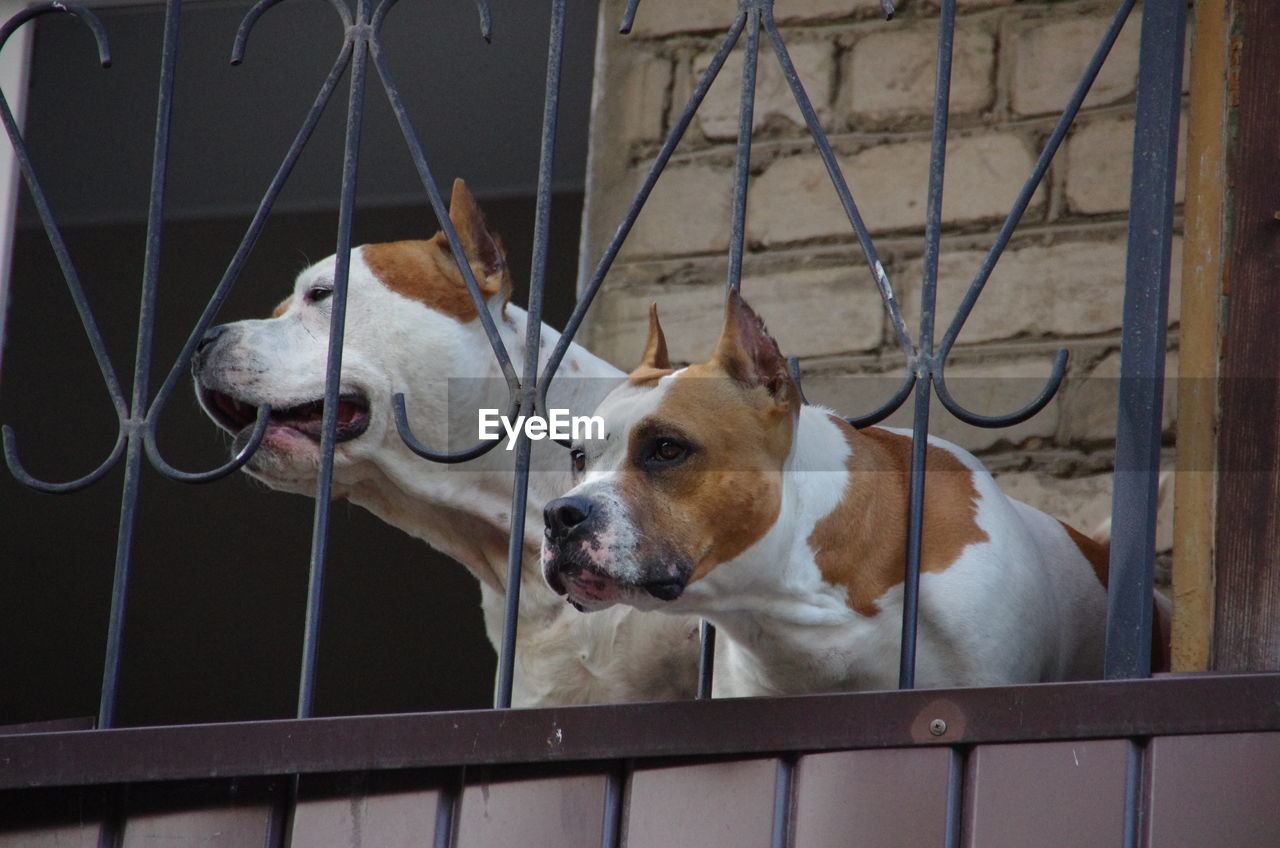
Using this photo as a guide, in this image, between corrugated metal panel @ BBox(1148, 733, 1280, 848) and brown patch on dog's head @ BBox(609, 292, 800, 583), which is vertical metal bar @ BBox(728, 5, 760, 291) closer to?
brown patch on dog's head @ BBox(609, 292, 800, 583)

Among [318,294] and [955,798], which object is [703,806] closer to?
[955,798]

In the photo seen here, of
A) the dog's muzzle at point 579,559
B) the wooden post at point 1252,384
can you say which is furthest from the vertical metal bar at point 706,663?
the wooden post at point 1252,384

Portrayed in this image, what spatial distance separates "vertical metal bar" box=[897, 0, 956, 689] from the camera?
1868mm

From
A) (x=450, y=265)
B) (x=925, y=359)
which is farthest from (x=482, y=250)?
(x=925, y=359)

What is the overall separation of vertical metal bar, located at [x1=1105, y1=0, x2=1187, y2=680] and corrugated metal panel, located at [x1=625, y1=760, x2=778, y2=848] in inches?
15.2

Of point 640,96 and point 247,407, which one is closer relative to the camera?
point 247,407

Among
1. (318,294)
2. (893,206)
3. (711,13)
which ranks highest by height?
(711,13)

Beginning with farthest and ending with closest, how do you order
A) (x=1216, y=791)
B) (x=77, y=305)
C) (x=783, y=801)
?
(x=77, y=305), (x=783, y=801), (x=1216, y=791)

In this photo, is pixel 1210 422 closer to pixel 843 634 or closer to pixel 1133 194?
pixel 1133 194

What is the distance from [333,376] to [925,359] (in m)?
0.69

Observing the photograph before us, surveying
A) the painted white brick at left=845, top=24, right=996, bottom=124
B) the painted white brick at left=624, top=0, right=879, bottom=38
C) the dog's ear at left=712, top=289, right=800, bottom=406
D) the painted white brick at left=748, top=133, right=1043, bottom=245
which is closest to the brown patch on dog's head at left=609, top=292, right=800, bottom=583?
the dog's ear at left=712, top=289, right=800, bottom=406

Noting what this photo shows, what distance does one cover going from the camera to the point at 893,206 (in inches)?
137

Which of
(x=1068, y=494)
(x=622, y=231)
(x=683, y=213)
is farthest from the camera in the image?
(x=683, y=213)

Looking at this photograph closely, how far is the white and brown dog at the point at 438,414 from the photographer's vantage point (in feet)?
8.53
